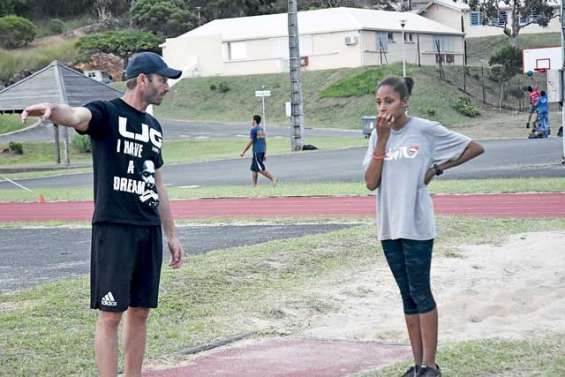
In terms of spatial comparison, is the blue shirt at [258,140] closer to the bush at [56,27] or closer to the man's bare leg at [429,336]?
the man's bare leg at [429,336]

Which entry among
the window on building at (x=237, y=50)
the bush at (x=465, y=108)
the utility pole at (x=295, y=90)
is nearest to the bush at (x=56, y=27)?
the window on building at (x=237, y=50)

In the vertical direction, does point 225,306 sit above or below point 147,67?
below

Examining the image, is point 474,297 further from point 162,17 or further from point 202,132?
point 162,17

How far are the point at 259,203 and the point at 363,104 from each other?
144 ft

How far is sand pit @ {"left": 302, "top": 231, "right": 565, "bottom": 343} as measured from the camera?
9.74m

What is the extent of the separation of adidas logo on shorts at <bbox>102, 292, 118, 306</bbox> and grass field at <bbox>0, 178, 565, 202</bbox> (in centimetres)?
1541

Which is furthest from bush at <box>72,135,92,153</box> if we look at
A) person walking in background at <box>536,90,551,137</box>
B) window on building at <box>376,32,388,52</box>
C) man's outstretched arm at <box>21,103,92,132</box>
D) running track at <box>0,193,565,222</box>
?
man's outstretched arm at <box>21,103,92,132</box>

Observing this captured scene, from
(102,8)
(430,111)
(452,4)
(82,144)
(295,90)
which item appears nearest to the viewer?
(295,90)

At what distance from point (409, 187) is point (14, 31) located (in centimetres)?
8571

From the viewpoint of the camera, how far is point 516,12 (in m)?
80.7

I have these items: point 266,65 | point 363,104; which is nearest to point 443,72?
point 363,104

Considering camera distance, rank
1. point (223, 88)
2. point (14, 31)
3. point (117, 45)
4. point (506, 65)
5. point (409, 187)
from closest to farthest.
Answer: point (409, 187) < point (506, 65) < point (223, 88) < point (117, 45) < point (14, 31)

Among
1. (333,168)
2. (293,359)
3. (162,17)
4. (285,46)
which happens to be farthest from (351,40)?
Result: (293,359)

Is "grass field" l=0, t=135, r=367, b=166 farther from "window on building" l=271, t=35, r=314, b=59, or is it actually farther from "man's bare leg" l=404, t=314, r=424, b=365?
"man's bare leg" l=404, t=314, r=424, b=365
